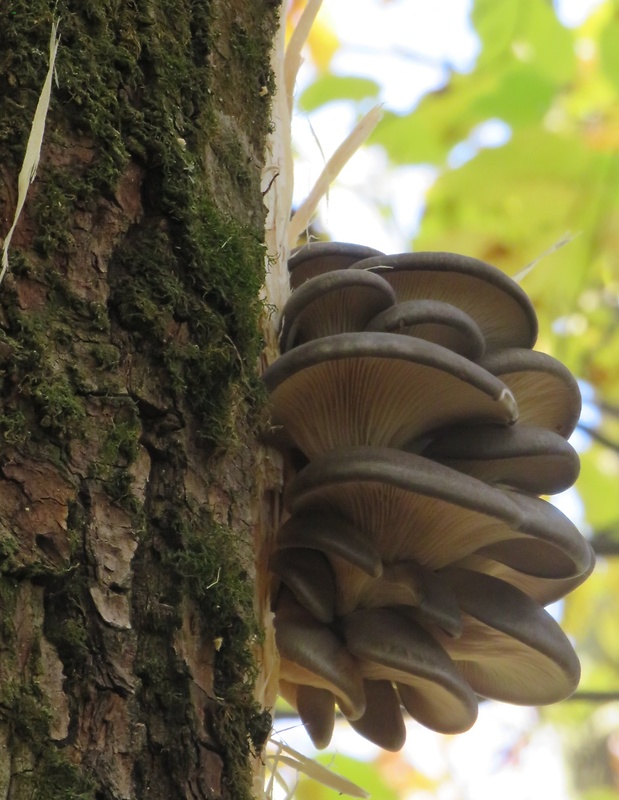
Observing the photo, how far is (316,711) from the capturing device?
2189mm

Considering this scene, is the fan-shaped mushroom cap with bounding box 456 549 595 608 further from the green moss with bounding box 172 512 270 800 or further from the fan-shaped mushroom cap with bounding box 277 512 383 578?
the green moss with bounding box 172 512 270 800

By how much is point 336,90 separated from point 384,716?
10.1 feet

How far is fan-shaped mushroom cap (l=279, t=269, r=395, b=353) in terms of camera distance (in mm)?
1930

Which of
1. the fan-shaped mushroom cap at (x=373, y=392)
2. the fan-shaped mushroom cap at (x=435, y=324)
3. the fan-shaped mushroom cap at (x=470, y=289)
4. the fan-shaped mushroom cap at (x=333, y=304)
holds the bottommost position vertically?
the fan-shaped mushroom cap at (x=373, y=392)

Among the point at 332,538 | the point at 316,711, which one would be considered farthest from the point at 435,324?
the point at 316,711

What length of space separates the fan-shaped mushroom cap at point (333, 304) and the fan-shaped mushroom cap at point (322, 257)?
20 centimetres

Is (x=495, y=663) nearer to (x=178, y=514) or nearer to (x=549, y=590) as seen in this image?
(x=549, y=590)

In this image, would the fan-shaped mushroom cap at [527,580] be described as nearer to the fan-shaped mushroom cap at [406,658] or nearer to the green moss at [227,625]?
the fan-shaped mushroom cap at [406,658]

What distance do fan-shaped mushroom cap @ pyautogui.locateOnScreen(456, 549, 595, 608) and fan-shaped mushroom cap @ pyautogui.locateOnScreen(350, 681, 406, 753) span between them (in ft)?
1.25

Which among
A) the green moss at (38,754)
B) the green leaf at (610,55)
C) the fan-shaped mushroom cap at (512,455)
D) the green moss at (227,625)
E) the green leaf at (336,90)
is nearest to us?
the green moss at (38,754)

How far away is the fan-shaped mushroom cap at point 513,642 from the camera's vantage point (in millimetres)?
2068

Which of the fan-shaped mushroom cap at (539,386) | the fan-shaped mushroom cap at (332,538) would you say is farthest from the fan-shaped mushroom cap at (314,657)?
the fan-shaped mushroom cap at (539,386)

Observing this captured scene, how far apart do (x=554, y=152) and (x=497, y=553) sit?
2.16 meters

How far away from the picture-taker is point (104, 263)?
158cm
